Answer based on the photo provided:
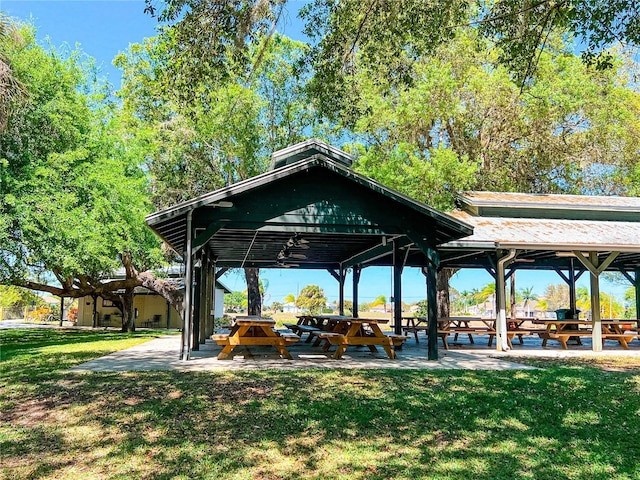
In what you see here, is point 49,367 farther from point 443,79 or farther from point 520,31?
point 443,79

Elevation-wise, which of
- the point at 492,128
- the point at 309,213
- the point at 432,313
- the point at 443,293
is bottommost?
the point at 432,313

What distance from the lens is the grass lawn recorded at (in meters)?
4.39

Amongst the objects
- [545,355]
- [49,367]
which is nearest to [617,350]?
[545,355]

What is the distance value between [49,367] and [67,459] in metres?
5.39

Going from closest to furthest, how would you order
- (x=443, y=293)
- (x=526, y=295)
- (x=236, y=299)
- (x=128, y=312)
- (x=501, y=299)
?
(x=501, y=299), (x=443, y=293), (x=128, y=312), (x=526, y=295), (x=236, y=299)

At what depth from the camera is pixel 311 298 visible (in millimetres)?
49094

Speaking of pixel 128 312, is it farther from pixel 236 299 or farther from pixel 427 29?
pixel 236 299

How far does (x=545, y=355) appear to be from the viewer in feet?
38.8

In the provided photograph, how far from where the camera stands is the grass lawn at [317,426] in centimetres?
439

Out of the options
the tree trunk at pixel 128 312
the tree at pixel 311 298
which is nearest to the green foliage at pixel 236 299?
the tree at pixel 311 298

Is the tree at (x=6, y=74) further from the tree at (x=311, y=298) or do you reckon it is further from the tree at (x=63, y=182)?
the tree at (x=311, y=298)

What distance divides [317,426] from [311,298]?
43.7 m

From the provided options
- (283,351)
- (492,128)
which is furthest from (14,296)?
(283,351)

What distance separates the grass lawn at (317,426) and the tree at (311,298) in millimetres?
37888
